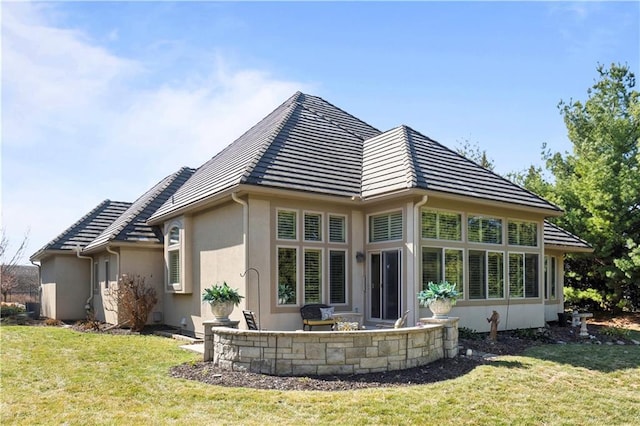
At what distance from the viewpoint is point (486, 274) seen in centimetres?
1327

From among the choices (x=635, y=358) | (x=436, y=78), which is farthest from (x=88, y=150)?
(x=635, y=358)

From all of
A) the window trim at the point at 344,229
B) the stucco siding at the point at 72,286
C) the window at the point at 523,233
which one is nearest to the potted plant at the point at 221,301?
the window trim at the point at 344,229

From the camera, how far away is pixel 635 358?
34.7 feet

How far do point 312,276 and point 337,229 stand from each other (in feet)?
4.41

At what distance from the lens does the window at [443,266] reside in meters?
12.0

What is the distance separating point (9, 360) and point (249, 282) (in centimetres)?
482

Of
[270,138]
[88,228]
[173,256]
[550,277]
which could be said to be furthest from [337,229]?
[88,228]

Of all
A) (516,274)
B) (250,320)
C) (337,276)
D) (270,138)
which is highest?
(270,138)

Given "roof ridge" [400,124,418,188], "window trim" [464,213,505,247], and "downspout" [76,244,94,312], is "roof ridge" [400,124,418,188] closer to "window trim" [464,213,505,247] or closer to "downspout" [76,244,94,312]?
"window trim" [464,213,505,247]

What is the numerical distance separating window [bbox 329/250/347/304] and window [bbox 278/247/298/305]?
37.7 inches

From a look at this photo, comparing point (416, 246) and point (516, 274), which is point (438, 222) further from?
point (516, 274)

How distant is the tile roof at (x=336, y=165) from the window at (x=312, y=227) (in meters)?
0.66

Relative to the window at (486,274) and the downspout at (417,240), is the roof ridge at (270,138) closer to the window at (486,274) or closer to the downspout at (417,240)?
the downspout at (417,240)

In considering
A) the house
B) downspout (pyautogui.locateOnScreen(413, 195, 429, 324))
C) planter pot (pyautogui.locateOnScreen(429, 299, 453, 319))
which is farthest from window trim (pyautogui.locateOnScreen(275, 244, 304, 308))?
planter pot (pyautogui.locateOnScreen(429, 299, 453, 319))
